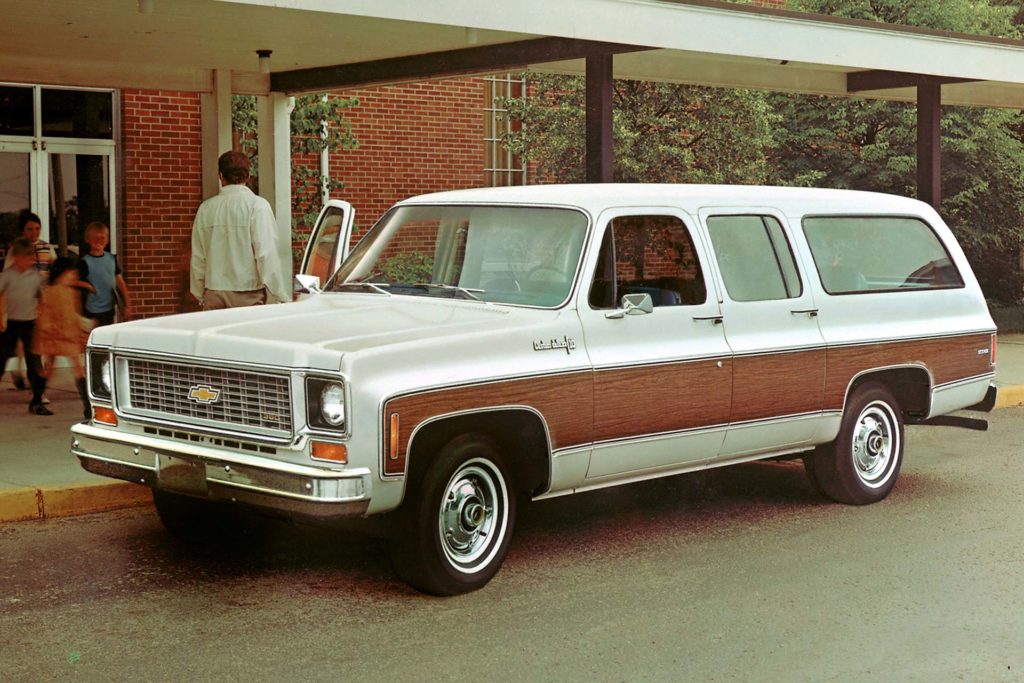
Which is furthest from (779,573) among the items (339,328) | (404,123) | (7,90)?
(404,123)

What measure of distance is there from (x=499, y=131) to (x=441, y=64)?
7820 millimetres

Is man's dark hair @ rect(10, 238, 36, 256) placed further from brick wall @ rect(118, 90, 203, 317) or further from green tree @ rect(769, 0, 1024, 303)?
green tree @ rect(769, 0, 1024, 303)

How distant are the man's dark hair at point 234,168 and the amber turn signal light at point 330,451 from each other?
4604 mm

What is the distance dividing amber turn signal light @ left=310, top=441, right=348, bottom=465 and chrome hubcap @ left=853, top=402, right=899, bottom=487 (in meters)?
3.71

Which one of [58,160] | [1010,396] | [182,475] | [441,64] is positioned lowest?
[1010,396]

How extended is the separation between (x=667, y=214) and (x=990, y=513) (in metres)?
2.66

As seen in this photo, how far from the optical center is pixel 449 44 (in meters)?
12.8

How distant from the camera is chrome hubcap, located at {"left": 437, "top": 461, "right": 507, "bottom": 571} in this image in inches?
256

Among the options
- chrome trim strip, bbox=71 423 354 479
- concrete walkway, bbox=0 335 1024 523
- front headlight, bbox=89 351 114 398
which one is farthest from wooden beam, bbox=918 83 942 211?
chrome trim strip, bbox=71 423 354 479

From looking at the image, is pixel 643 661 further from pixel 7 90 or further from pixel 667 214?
pixel 7 90

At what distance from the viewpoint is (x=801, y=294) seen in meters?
8.24

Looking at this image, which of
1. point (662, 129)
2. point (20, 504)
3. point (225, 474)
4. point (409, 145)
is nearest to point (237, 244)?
point (20, 504)

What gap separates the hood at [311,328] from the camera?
20.3 feet

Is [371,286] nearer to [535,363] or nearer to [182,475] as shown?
[535,363]
